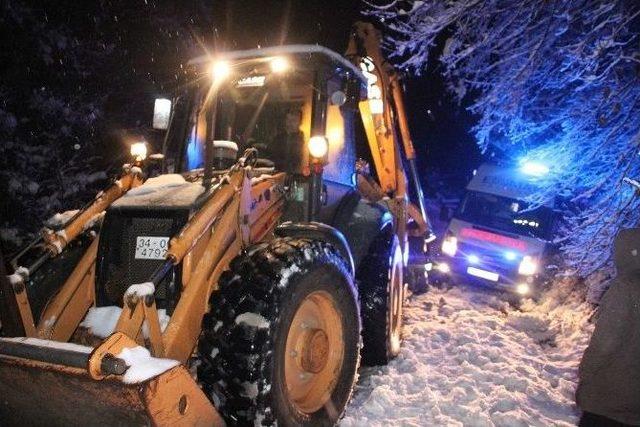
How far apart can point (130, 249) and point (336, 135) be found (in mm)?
2373

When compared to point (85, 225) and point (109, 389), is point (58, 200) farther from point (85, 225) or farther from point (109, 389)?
point (109, 389)

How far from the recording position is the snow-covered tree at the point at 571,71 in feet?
14.7

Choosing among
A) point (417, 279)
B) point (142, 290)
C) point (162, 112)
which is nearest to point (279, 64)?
point (162, 112)

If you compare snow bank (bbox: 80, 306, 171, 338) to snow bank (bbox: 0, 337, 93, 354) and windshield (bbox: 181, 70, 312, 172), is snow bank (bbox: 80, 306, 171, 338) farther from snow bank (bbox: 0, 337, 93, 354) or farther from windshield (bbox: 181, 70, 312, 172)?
windshield (bbox: 181, 70, 312, 172)

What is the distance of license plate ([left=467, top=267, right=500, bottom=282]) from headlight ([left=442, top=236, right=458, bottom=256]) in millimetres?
480

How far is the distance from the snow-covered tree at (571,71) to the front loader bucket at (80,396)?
12.5 feet

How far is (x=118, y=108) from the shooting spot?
439 inches

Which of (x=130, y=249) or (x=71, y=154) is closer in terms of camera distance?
(x=130, y=249)

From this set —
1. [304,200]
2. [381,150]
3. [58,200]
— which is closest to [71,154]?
[58,200]

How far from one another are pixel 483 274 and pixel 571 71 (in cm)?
448

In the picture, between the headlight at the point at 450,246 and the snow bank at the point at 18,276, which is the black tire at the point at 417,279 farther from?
the snow bank at the point at 18,276

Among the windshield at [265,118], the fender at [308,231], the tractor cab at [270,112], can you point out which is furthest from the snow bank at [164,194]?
the windshield at [265,118]

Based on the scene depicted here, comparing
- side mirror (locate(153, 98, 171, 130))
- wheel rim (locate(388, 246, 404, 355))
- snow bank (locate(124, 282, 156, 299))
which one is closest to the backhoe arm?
wheel rim (locate(388, 246, 404, 355))

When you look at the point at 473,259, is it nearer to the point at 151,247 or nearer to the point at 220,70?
the point at 220,70
